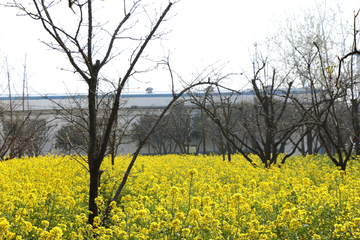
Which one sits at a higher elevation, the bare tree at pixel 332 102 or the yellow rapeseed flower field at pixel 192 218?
the bare tree at pixel 332 102

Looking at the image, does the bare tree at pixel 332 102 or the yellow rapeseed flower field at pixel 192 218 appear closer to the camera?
the yellow rapeseed flower field at pixel 192 218

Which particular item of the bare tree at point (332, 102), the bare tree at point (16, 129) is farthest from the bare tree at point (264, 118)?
the bare tree at point (16, 129)

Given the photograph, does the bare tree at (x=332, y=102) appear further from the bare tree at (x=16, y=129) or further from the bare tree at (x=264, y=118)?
the bare tree at (x=16, y=129)

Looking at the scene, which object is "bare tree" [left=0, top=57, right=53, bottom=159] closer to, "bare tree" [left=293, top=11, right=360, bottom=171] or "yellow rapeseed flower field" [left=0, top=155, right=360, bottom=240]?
"yellow rapeseed flower field" [left=0, top=155, right=360, bottom=240]

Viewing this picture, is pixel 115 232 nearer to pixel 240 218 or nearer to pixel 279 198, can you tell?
pixel 240 218

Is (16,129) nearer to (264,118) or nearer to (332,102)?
(264,118)

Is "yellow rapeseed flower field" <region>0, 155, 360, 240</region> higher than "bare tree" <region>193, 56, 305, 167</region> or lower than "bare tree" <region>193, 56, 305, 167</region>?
lower

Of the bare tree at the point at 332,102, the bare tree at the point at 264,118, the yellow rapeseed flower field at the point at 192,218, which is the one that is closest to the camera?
the yellow rapeseed flower field at the point at 192,218

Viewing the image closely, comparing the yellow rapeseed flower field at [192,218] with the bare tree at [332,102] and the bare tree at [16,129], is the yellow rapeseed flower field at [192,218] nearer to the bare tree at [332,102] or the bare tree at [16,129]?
the bare tree at [332,102]

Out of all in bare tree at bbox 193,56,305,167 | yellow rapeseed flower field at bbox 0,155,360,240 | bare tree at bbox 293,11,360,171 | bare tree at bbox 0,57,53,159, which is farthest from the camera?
bare tree at bbox 0,57,53,159

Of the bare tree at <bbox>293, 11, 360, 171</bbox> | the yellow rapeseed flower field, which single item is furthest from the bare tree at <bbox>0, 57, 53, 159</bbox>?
the bare tree at <bbox>293, 11, 360, 171</bbox>

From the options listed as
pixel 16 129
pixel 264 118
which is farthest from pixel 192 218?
pixel 16 129

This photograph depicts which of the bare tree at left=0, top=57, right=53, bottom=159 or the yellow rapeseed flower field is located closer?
the yellow rapeseed flower field

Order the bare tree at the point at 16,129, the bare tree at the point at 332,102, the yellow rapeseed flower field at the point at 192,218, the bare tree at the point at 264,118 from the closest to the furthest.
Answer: the yellow rapeseed flower field at the point at 192,218 < the bare tree at the point at 332,102 < the bare tree at the point at 264,118 < the bare tree at the point at 16,129
